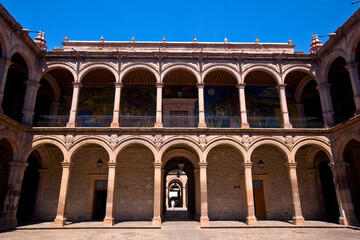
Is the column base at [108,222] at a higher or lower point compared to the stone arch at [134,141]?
lower

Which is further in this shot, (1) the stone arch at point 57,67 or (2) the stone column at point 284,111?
(1) the stone arch at point 57,67

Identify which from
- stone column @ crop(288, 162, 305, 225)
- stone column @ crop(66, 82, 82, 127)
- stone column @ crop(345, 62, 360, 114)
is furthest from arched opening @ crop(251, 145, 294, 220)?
stone column @ crop(66, 82, 82, 127)

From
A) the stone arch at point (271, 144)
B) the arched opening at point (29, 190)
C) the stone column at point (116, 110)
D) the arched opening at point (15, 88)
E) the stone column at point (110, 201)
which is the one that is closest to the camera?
the stone column at point (110, 201)

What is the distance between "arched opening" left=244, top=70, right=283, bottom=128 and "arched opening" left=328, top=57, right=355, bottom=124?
122 inches

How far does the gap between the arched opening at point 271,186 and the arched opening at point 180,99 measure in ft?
15.1

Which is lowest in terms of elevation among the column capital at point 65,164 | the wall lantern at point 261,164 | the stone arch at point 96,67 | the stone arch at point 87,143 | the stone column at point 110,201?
the stone column at point 110,201

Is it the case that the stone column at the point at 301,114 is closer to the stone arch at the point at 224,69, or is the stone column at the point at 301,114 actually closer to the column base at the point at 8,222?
the stone arch at the point at 224,69

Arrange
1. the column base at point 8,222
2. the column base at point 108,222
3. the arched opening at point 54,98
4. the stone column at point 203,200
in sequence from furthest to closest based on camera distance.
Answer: the arched opening at point 54,98 → the stone column at point 203,200 → the column base at point 108,222 → the column base at point 8,222

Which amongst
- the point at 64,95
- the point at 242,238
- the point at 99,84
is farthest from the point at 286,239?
the point at 64,95

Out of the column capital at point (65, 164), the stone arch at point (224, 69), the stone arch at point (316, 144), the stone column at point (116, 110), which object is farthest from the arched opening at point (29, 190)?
the stone arch at point (316, 144)

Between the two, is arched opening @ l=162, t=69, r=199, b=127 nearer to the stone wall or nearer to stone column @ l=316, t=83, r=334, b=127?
the stone wall

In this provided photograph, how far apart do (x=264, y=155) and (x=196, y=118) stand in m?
4.65

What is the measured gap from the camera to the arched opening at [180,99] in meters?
15.1

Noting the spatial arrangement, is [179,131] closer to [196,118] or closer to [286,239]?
[196,118]
